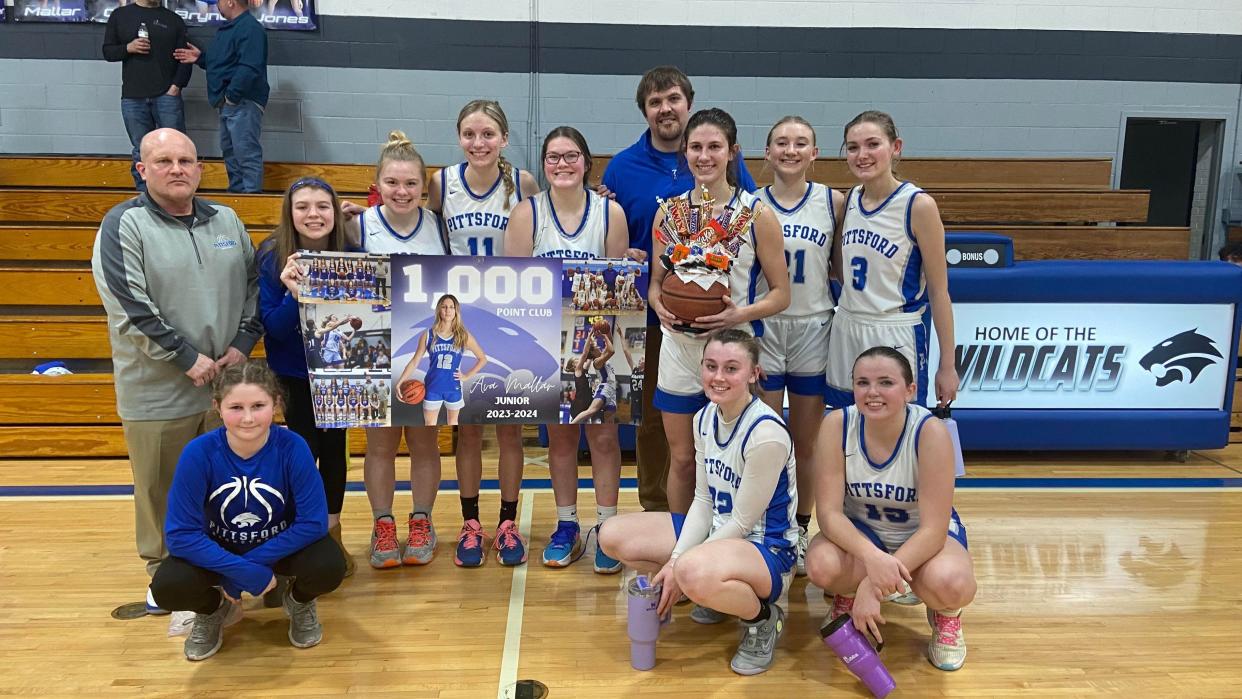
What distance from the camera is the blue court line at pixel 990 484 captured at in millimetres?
3838

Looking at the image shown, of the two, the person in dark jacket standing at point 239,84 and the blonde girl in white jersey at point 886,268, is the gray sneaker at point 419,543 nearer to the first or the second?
the blonde girl in white jersey at point 886,268

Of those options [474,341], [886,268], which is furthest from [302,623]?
[886,268]

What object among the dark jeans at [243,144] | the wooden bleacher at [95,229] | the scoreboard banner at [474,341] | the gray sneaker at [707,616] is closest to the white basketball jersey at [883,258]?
the scoreboard banner at [474,341]

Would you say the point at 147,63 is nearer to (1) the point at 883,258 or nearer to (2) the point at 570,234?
(2) the point at 570,234

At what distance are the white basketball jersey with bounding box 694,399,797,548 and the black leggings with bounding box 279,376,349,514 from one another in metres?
1.29

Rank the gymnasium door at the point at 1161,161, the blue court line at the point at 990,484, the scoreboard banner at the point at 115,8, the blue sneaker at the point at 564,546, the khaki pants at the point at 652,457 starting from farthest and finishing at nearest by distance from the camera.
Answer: the gymnasium door at the point at 1161,161
the scoreboard banner at the point at 115,8
the blue court line at the point at 990,484
the khaki pants at the point at 652,457
the blue sneaker at the point at 564,546

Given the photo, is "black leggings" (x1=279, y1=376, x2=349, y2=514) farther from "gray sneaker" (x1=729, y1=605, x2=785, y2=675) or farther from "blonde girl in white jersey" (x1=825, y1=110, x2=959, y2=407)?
"blonde girl in white jersey" (x1=825, y1=110, x2=959, y2=407)

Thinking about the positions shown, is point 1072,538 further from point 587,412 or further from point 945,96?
point 945,96

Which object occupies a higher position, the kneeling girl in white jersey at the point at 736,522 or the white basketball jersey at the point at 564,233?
the white basketball jersey at the point at 564,233

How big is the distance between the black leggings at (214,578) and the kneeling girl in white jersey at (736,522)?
0.86 metres

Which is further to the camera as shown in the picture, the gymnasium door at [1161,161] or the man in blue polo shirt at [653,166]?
the gymnasium door at [1161,161]

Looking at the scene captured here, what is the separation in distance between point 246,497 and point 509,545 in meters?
1.00

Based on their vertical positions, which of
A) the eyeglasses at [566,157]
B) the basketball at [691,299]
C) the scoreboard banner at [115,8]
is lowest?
the basketball at [691,299]

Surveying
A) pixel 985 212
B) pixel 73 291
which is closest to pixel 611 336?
pixel 73 291
